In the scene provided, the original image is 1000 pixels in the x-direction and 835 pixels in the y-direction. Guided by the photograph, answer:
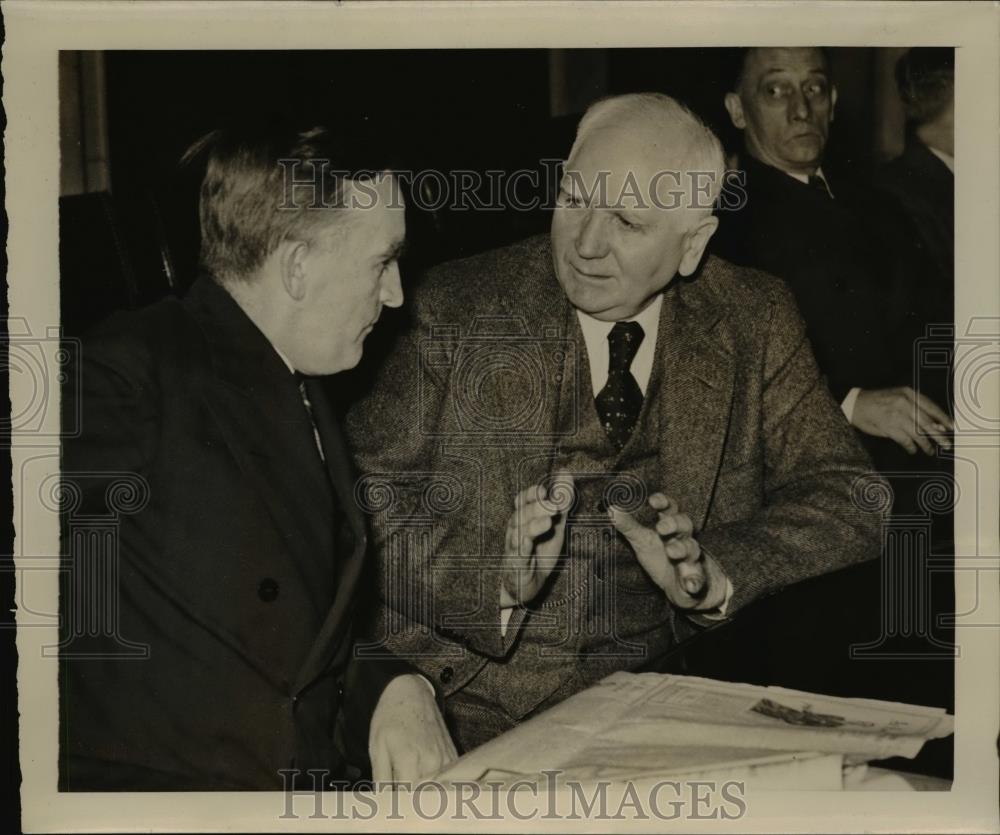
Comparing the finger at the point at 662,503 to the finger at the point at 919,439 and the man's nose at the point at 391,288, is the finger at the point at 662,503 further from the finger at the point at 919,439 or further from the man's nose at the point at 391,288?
the man's nose at the point at 391,288

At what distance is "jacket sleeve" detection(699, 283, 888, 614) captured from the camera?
292cm

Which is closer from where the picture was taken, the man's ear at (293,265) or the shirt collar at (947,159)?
the man's ear at (293,265)

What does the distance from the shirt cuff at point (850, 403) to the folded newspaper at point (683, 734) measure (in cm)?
62

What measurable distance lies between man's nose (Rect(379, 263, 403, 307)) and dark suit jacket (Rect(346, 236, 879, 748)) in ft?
0.11

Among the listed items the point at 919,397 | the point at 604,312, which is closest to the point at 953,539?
the point at 919,397

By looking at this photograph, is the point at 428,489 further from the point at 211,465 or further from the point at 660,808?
the point at 660,808

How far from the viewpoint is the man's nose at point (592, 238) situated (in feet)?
9.36

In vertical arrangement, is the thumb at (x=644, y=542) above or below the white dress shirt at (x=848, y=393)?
below

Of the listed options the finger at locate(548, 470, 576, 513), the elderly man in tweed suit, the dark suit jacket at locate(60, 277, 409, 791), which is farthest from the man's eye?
the dark suit jacket at locate(60, 277, 409, 791)

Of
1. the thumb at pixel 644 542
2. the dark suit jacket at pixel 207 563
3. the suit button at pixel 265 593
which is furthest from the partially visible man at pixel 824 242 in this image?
the suit button at pixel 265 593

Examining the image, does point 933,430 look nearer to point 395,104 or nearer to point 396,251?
point 396,251

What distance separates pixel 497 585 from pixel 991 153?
1.45m

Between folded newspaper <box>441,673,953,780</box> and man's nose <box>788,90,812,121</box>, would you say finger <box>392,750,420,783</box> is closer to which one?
folded newspaper <box>441,673,953,780</box>

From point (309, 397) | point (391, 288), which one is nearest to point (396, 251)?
point (391, 288)
